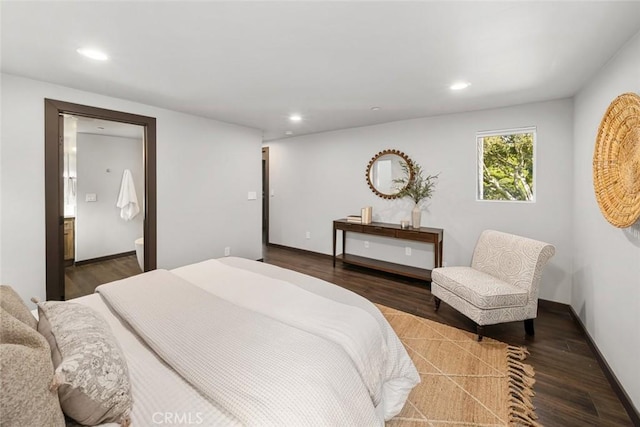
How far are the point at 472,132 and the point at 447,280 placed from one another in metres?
2.05

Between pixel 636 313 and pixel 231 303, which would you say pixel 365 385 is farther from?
pixel 636 313

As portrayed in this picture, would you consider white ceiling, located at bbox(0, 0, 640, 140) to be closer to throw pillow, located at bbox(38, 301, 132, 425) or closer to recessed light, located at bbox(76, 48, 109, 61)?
recessed light, located at bbox(76, 48, 109, 61)

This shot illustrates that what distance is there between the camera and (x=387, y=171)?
4.39 metres

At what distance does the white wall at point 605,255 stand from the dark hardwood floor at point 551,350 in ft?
0.47

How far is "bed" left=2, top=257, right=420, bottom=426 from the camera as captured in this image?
36.6 inches

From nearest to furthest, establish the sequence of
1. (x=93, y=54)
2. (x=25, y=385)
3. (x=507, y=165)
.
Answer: (x=25, y=385) < (x=93, y=54) < (x=507, y=165)

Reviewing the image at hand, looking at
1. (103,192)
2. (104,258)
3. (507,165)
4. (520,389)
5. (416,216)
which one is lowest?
(520,389)

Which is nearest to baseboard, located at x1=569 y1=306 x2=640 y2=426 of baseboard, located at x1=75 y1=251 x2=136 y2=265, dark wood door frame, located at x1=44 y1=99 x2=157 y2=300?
dark wood door frame, located at x1=44 y1=99 x2=157 y2=300

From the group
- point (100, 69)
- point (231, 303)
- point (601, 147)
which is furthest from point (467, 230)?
point (100, 69)

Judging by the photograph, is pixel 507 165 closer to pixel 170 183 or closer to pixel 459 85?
pixel 459 85

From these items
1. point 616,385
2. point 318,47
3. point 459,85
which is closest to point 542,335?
point 616,385

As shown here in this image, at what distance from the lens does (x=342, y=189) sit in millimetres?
4969

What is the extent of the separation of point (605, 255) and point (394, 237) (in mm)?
2162

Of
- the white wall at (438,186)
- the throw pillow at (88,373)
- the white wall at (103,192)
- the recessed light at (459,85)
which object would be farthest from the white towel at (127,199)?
the recessed light at (459,85)
